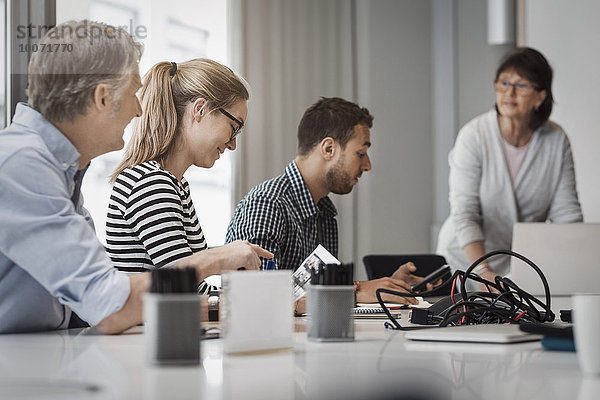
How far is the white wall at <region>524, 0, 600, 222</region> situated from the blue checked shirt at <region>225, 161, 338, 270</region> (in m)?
2.39

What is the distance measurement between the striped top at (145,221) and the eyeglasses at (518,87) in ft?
6.36

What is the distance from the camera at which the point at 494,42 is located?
15.3 ft

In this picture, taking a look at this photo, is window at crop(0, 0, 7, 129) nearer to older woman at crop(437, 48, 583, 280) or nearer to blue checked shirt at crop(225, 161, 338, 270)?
blue checked shirt at crop(225, 161, 338, 270)

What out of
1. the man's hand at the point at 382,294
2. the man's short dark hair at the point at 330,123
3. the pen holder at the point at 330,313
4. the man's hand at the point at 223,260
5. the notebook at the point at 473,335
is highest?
the man's short dark hair at the point at 330,123

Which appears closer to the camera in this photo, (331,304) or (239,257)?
(331,304)

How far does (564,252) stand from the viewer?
2.33 m

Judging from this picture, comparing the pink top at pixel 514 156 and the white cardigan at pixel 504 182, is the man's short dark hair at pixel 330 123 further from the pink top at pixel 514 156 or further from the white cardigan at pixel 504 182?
the pink top at pixel 514 156

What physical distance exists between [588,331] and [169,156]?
140 cm

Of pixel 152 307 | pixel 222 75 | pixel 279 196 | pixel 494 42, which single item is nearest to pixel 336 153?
pixel 279 196

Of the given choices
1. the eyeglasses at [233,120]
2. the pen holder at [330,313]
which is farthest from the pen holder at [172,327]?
the eyeglasses at [233,120]

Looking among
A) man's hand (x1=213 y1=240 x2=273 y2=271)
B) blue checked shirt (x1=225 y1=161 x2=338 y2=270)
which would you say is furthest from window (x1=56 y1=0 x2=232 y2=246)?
man's hand (x1=213 y1=240 x2=273 y2=271)

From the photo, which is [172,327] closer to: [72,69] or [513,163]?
[72,69]

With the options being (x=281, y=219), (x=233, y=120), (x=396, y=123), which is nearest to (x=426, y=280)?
(x=281, y=219)

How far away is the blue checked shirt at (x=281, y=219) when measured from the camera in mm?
2316
